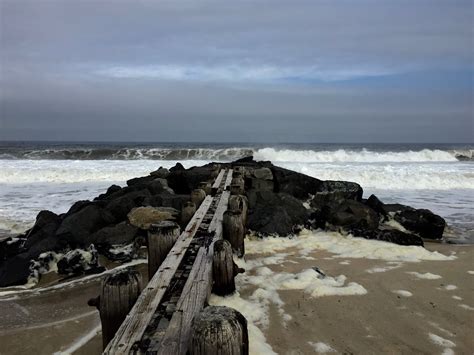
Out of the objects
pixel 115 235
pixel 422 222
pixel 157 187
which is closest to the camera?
pixel 115 235

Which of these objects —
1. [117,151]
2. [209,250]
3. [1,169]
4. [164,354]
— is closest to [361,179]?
[209,250]

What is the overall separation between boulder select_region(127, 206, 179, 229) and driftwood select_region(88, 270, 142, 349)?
4.05 m

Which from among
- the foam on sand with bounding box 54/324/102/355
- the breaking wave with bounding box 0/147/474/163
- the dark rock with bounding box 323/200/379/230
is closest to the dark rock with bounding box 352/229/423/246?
the dark rock with bounding box 323/200/379/230

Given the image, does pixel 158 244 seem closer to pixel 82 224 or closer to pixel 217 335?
pixel 217 335

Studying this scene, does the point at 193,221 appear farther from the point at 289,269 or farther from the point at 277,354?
the point at 277,354

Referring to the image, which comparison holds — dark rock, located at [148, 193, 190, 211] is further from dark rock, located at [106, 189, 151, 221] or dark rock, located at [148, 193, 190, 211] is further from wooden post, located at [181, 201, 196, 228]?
wooden post, located at [181, 201, 196, 228]

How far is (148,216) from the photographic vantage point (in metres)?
6.83

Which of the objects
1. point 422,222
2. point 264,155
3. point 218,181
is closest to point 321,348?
point 422,222

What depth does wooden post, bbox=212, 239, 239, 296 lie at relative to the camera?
3529mm

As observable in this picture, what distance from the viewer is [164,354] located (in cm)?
215

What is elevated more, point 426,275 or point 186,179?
point 186,179

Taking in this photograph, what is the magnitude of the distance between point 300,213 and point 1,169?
17478 millimetres

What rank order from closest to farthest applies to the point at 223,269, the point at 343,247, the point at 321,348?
the point at 321,348 < the point at 223,269 < the point at 343,247

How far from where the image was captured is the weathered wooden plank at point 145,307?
87.9 inches
